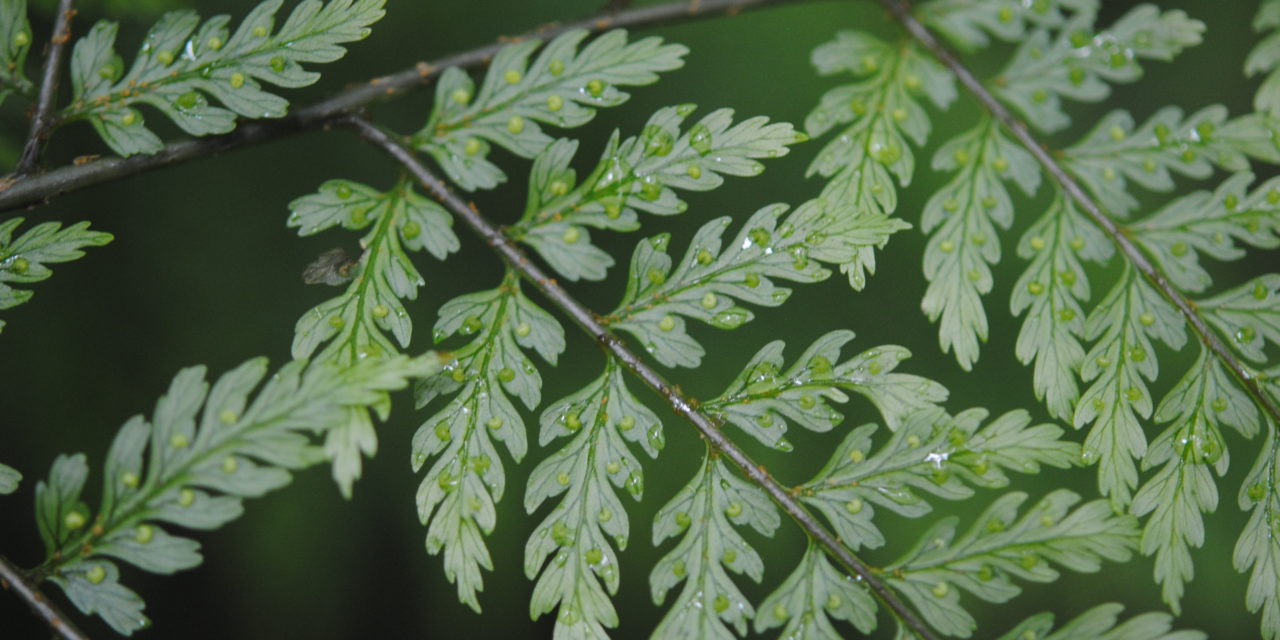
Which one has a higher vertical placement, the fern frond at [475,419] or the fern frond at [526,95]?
the fern frond at [526,95]

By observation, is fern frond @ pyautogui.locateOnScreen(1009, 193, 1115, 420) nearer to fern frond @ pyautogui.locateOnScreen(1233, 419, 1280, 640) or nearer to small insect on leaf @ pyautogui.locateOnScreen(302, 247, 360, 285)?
fern frond @ pyautogui.locateOnScreen(1233, 419, 1280, 640)

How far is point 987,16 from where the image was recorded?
6.49ft

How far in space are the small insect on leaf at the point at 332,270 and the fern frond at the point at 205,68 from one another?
293 millimetres

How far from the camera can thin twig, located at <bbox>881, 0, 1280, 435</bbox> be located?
1.76 meters

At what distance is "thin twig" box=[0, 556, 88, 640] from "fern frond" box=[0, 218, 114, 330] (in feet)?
1.40

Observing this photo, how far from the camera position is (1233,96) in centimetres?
278

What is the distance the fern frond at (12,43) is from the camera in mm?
1581

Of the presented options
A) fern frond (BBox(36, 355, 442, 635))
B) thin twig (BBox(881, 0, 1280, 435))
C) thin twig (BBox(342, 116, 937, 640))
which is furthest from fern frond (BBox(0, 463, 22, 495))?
thin twig (BBox(881, 0, 1280, 435))

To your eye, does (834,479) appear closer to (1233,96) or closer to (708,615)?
(708,615)

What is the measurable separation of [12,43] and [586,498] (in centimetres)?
133

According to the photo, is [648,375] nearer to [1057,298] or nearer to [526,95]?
[526,95]

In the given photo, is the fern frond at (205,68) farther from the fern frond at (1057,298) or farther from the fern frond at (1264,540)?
the fern frond at (1264,540)

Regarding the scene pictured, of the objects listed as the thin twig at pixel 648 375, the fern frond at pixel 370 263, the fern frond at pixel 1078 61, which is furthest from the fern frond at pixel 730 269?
the fern frond at pixel 1078 61

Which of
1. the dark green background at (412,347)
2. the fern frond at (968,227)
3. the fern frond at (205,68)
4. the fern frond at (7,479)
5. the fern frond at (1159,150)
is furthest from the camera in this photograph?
the dark green background at (412,347)
